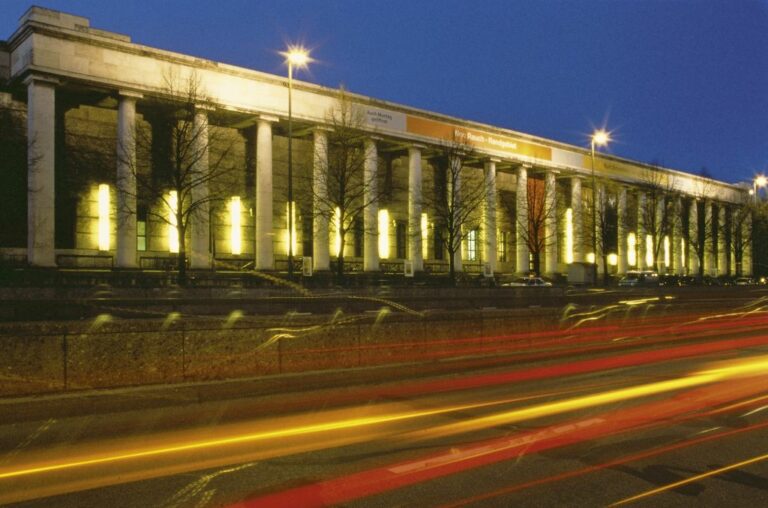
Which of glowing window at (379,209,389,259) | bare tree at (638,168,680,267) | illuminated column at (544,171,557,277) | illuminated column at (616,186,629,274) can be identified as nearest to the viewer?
glowing window at (379,209,389,259)

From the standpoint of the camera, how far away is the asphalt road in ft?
22.2

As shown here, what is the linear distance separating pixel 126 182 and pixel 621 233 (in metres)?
55.8

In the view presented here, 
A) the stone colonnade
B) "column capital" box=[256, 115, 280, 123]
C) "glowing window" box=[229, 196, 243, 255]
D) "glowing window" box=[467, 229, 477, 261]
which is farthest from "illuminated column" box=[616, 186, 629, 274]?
"glowing window" box=[229, 196, 243, 255]

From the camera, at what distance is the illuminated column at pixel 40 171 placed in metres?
41.4

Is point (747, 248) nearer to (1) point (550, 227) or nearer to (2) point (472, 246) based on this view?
(1) point (550, 227)

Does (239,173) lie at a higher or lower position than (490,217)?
higher

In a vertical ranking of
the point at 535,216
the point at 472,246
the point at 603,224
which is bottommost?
the point at 472,246

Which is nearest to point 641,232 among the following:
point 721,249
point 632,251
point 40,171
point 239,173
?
point 632,251

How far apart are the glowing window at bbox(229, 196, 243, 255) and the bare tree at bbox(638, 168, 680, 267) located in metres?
41.3

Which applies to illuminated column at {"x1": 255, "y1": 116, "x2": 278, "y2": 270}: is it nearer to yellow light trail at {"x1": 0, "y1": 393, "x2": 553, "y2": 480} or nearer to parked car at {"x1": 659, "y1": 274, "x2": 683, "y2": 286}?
parked car at {"x1": 659, "y1": 274, "x2": 683, "y2": 286}

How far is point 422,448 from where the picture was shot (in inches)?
340

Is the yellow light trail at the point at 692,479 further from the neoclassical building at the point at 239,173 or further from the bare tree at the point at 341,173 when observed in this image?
the bare tree at the point at 341,173

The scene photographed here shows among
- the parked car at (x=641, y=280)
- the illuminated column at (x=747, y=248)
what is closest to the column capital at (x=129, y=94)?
the parked car at (x=641, y=280)

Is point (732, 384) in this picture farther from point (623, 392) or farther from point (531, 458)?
point (531, 458)
